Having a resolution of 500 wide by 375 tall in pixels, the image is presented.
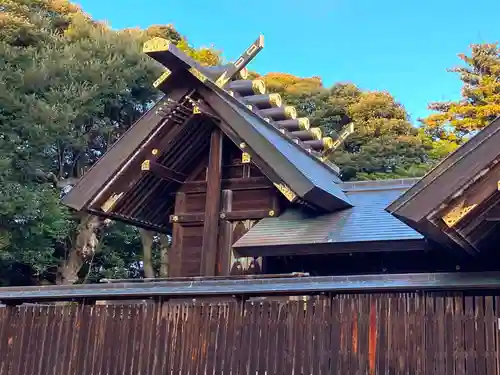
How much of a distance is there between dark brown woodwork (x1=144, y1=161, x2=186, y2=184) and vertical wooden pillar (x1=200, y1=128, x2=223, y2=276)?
27.9 inches

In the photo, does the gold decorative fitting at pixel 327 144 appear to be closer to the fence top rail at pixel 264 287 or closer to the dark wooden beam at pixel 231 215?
the dark wooden beam at pixel 231 215

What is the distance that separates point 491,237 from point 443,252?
7.18 ft

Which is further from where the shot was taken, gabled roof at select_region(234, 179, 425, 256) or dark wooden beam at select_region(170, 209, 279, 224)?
dark wooden beam at select_region(170, 209, 279, 224)

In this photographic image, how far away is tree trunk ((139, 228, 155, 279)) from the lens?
23.9m

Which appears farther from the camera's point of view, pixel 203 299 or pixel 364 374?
pixel 203 299

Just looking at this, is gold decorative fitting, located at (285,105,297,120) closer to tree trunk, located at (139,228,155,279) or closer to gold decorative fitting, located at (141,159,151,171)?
gold decorative fitting, located at (141,159,151,171)

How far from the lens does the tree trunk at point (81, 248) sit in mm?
22688

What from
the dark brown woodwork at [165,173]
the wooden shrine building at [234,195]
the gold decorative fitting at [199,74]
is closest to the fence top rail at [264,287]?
the wooden shrine building at [234,195]

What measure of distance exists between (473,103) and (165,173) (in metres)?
27.0

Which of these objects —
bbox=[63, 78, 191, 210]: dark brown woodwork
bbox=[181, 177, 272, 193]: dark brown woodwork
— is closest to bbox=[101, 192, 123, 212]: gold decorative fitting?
bbox=[63, 78, 191, 210]: dark brown woodwork

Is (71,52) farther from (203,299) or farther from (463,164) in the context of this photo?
(463,164)

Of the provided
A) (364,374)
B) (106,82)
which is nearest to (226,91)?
(364,374)

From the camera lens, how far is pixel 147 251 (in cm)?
2398

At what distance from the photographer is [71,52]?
2347cm
